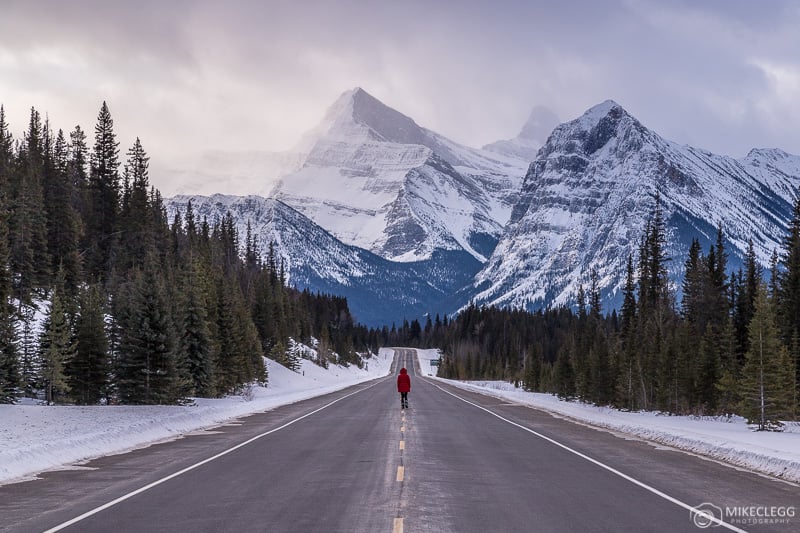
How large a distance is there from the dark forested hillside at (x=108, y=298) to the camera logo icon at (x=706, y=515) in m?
30.9

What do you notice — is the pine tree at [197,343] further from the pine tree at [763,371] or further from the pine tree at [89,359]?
the pine tree at [763,371]

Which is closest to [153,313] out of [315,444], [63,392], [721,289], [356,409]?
[63,392]

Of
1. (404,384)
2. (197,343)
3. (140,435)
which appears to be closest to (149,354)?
(197,343)

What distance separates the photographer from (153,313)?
3756 cm

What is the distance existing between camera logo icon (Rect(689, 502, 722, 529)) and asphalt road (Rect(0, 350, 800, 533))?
12cm

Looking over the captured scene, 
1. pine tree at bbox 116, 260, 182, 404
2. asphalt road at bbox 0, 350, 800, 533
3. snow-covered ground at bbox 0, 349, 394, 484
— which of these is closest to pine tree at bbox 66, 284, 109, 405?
pine tree at bbox 116, 260, 182, 404

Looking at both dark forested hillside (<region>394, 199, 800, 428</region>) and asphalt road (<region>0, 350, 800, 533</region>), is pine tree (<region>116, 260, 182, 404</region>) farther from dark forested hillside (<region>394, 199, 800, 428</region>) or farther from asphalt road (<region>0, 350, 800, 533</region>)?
dark forested hillside (<region>394, 199, 800, 428</region>)

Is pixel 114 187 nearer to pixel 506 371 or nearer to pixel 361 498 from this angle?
pixel 506 371

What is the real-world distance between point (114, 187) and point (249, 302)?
2260cm

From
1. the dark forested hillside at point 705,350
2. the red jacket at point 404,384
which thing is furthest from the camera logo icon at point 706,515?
the red jacket at point 404,384

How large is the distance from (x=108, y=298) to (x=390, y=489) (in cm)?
6423

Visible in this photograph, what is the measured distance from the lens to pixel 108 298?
7062cm

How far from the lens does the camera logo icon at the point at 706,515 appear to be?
10359 mm

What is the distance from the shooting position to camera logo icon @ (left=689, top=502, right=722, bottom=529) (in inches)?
408
